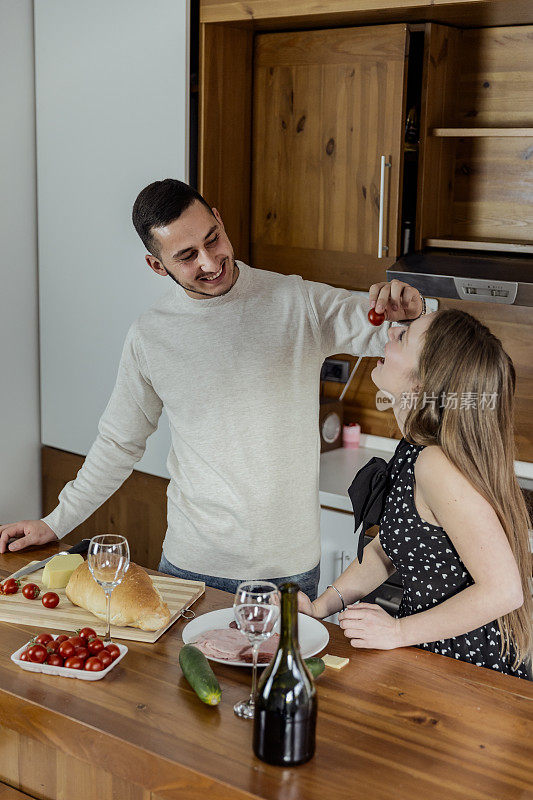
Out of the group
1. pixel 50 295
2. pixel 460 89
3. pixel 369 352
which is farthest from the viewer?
pixel 50 295

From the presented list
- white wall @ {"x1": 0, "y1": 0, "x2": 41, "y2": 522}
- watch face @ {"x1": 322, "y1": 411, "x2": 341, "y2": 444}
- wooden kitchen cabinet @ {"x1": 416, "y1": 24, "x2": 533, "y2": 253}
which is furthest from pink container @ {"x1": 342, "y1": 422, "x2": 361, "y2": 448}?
white wall @ {"x1": 0, "y1": 0, "x2": 41, "y2": 522}

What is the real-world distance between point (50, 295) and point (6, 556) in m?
1.62

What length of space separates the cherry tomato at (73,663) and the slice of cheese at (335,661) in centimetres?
39

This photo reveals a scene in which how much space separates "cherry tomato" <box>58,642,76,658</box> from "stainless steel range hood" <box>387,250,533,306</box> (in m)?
1.57

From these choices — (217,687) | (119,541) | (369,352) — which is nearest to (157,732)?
(217,687)

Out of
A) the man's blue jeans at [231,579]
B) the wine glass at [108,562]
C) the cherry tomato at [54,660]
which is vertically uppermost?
the wine glass at [108,562]

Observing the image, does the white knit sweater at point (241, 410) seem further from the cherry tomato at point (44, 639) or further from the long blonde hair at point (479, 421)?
the cherry tomato at point (44, 639)

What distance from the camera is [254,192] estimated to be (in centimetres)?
316

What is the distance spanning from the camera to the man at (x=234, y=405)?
2.06m

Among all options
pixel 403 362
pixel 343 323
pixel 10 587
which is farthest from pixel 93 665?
pixel 343 323

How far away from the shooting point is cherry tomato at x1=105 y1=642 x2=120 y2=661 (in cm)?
149

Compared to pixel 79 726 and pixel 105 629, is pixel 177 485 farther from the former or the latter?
pixel 79 726

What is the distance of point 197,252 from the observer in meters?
1.97

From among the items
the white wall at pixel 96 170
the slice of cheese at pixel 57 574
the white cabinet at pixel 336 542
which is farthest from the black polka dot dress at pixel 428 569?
the white wall at pixel 96 170
